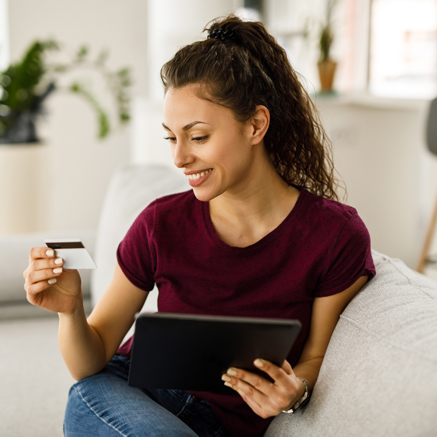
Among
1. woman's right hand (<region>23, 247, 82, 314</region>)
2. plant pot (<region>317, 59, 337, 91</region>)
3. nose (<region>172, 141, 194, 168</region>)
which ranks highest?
plant pot (<region>317, 59, 337, 91</region>)

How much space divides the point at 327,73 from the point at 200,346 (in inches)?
99.0

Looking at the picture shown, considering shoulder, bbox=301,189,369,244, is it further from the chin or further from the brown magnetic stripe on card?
the brown magnetic stripe on card

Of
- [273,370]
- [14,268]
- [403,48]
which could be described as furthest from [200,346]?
[403,48]

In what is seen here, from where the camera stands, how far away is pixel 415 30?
342 centimetres

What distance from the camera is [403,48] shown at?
3.52m

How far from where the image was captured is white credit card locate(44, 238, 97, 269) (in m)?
0.99

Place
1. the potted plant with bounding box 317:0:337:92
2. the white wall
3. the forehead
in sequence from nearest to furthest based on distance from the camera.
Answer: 1. the forehead
2. the potted plant with bounding box 317:0:337:92
3. the white wall

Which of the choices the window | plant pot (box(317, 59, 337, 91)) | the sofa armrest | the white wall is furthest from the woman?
the white wall

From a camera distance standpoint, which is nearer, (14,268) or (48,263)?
(48,263)

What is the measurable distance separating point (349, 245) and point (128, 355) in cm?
57

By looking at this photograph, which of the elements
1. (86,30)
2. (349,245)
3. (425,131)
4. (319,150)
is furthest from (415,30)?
(349,245)

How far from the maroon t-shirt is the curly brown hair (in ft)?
0.32

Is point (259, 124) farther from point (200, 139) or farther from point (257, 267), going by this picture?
point (257, 267)

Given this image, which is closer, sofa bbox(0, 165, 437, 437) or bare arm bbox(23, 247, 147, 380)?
sofa bbox(0, 165, 437, 437)
